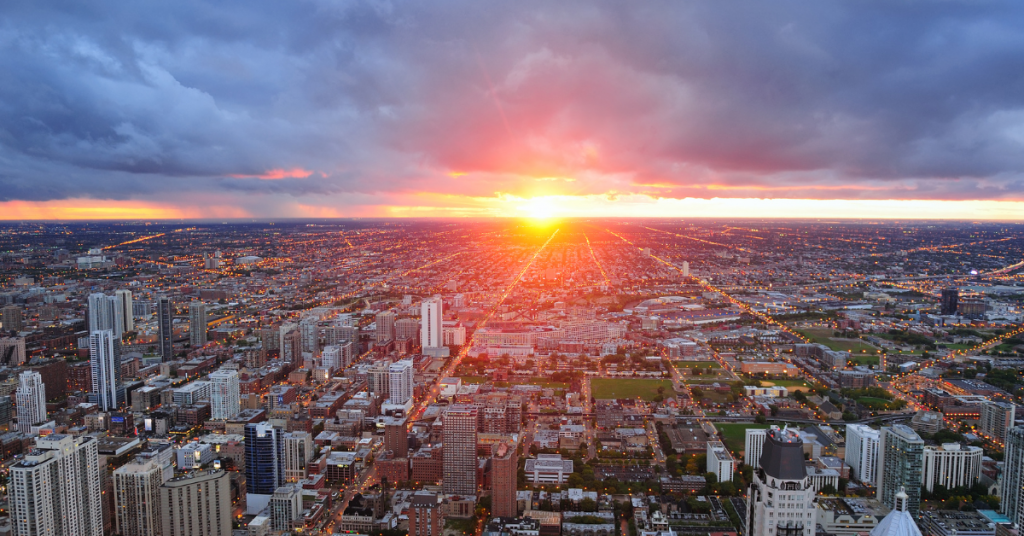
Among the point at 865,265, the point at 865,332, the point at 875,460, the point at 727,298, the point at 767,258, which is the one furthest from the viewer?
the point at 767,258

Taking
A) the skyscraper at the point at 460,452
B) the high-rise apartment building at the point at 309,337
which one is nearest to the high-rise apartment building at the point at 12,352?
the high-rise apartment building at the point at 309,337

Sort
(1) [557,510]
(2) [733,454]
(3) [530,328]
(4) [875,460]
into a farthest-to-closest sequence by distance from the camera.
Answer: (3) [530,328], (2) [733,454], (4) [875,460], (1) [557,510]

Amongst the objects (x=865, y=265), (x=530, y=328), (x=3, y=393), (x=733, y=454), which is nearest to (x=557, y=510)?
(x=733, y=454)

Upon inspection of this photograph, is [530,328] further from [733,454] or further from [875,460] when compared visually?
[875,460]

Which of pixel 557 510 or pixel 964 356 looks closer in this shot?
pixel 557 510

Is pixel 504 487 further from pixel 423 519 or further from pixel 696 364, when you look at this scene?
pixel 696 364

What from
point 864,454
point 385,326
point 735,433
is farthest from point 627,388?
point 385,326

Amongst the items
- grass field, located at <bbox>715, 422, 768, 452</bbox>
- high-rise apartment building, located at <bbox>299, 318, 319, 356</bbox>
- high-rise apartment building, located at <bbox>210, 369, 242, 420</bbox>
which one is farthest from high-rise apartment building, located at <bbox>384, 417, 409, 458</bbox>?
high-rise apartment building, located at <bbox>299, 318, 319, 356</bbox>
